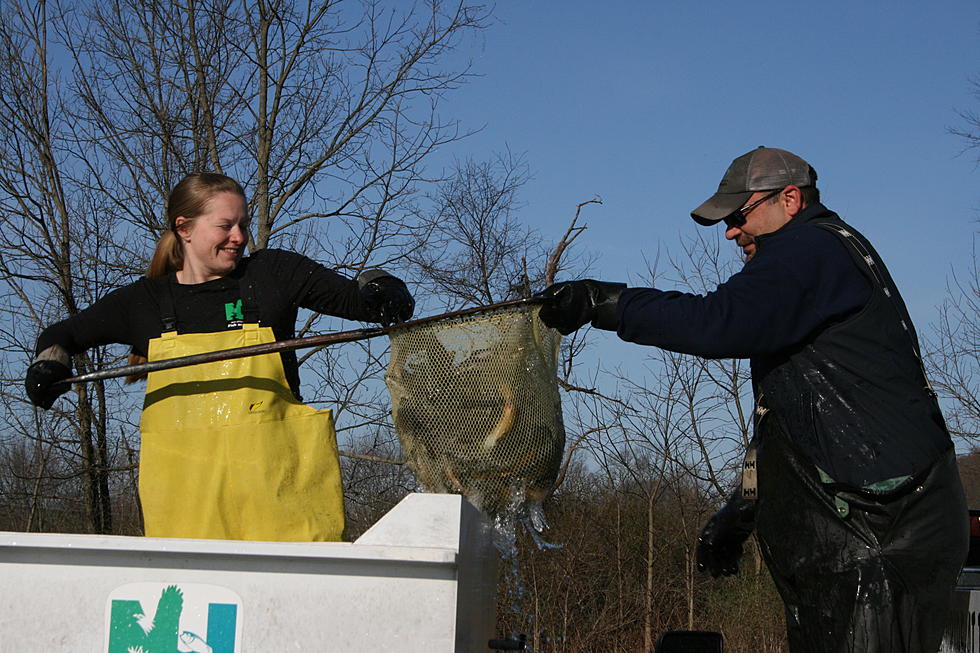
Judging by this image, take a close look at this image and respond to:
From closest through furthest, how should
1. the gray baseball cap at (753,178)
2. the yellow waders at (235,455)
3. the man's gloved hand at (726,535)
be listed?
the yellow waders at (235,455)
the gray baseball cap at (753,178)
the man's gloved hand at (726,535)

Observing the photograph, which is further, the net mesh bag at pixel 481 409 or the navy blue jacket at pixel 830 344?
the net mesh bag at pixel 481 409

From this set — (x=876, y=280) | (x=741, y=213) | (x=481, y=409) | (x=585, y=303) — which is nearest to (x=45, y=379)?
(x=481, y=409)

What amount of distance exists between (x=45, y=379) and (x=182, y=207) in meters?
0.70

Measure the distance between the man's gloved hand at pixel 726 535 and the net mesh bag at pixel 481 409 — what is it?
2.66 feet

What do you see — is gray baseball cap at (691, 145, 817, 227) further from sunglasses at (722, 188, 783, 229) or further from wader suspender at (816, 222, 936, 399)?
wader suspender at (816, 222, 936, 399)

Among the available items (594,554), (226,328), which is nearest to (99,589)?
(226,328)

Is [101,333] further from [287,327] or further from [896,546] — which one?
[896,546]

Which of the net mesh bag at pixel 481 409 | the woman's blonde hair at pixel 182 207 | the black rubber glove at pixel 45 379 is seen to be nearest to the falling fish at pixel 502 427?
the net mesh bag at pixel 481 409

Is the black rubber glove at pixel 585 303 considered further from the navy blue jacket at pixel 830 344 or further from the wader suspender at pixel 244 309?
the wader suspender at pixel 244 309

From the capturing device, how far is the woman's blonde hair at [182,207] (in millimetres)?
3084

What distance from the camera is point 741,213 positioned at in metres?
2.88

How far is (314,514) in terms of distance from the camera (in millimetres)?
2699

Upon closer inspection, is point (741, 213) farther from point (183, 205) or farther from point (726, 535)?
point (183, 205)

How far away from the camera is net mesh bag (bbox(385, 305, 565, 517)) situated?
2.70 m
